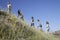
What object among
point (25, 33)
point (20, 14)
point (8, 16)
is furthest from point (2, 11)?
point (20, 14)

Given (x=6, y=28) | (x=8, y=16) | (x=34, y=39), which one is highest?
(x=8, y=16)

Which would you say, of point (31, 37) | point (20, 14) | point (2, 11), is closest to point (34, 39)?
point (31, 37)

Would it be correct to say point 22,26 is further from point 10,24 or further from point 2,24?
point 2,24

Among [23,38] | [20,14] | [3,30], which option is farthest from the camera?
[20,14]

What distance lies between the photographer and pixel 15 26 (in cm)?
1409

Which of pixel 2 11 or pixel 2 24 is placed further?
pixel 2 11

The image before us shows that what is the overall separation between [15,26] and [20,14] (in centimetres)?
580

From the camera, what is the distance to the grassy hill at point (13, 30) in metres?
12.5

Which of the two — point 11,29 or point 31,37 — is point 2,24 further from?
point 31,37

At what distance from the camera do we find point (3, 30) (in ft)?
41.0

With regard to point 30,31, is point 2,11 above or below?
above

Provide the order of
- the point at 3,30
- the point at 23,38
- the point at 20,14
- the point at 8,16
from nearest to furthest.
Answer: the point at 3,30 < the point at 23,38 < the point at 8,16 < the point at 20,14

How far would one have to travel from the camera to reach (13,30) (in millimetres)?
13164

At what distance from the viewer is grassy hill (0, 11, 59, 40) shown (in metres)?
12.5
